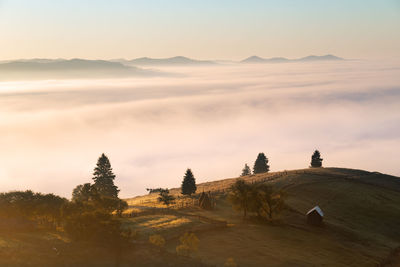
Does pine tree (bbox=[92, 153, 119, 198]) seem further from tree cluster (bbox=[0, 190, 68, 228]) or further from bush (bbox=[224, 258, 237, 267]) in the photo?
bush (bbox=[224, 258, 237, 267])

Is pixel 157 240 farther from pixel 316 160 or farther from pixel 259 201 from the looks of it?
pixel 316 160

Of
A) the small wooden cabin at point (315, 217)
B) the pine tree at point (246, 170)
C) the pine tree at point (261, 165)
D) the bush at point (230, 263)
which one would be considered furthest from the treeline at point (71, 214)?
the pine tree at point (246, 170)

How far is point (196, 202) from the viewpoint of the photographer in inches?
3250

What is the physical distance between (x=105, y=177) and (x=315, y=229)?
180 ft

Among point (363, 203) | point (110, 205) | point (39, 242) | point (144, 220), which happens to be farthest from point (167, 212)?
point (363, 203)

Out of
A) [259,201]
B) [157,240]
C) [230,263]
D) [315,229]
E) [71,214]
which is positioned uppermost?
[259,201]

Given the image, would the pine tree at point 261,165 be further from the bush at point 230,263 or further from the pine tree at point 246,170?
the bush at point 230,263

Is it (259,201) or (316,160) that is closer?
(259,201)

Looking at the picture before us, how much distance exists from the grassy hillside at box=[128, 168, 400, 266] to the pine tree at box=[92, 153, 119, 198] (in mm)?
18313

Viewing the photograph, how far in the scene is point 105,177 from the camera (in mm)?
96438

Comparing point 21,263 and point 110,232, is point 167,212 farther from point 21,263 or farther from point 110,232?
point 21,263

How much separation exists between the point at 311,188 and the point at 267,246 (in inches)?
1821

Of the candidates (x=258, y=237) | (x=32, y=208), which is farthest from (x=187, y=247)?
(x=32, y=208)

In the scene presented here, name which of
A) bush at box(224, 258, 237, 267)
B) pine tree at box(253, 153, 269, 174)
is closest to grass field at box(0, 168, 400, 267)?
bush at box(224, 258, 237, 267)
